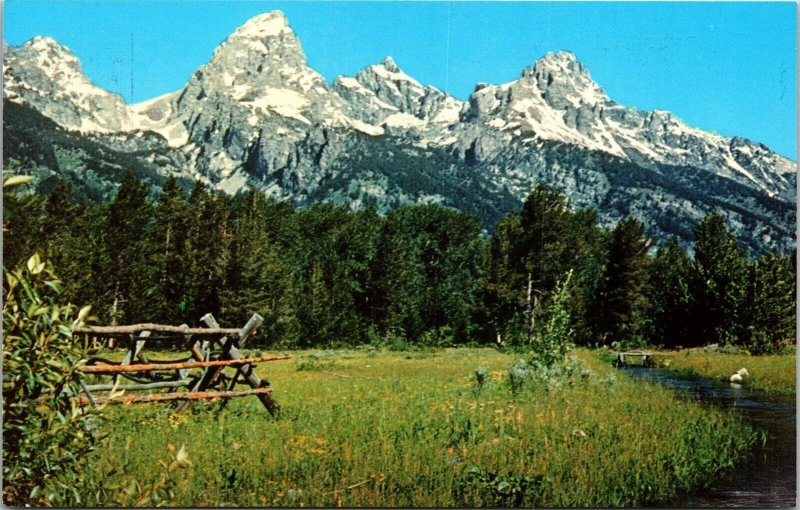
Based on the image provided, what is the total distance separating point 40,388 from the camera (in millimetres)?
5043

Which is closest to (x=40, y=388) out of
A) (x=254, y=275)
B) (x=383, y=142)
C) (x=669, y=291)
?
(x=254, y=275)

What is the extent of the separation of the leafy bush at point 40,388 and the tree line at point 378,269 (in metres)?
3.08

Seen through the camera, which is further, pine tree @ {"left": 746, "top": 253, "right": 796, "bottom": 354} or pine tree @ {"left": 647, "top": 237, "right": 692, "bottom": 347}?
pine tree @ {"left": 647, "top": 237, "right": 692, "bottom": 347}

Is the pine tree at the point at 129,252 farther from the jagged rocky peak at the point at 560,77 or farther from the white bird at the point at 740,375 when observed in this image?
the white bird at the point at 740,375

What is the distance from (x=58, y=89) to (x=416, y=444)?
565 cm

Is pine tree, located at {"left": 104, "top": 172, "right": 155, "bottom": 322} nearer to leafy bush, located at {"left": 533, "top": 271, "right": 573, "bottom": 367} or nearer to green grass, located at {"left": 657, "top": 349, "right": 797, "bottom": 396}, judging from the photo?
leafy bush, located at {"left": 533, "top": 271, "right": 573, "bottom": 367}

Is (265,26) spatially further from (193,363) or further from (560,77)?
(193,363)

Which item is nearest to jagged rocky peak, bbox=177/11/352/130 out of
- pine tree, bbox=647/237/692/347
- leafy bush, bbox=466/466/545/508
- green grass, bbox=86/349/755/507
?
green grass, bbox=86/349/755/507

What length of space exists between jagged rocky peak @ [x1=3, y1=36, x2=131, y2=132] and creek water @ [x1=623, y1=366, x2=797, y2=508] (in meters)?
7.51

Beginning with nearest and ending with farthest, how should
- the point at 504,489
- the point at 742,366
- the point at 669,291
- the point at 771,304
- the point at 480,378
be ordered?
the point at 504,489 < the point at 480,378 < the point at 771,304 < the point at 742,366 < the point at 669,291

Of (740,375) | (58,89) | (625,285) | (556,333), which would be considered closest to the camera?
(58,89)

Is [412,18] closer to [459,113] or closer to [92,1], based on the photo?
[459,113]

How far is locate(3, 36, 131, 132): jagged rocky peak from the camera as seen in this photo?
8242 millimetres

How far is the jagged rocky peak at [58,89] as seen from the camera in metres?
8.24
